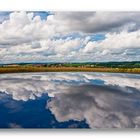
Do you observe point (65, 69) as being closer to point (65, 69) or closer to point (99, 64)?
point (65, 69)

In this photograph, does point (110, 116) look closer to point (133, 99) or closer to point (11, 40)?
point (133, 99)

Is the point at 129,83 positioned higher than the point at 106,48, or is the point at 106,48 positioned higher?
the point at 106,48

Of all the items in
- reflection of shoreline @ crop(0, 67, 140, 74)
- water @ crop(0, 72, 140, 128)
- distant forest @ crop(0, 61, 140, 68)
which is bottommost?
water @ crop(0, 72, 140, 128)

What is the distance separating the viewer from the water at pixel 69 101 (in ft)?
6.16

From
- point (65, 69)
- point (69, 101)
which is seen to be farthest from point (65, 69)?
point (69, 101)

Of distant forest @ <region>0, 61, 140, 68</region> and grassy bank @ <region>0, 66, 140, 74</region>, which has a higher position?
distant forest @ <region>0, 61, 140, 68</region>

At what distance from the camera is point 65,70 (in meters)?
1.93

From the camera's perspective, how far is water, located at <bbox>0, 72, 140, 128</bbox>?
6.16 feet

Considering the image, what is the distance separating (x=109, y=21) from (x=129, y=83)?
41cm

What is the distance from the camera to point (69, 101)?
1892mm

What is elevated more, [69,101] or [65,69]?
[65,69]

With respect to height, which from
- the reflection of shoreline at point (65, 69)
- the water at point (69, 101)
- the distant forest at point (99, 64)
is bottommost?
the water at point (69, 101)
